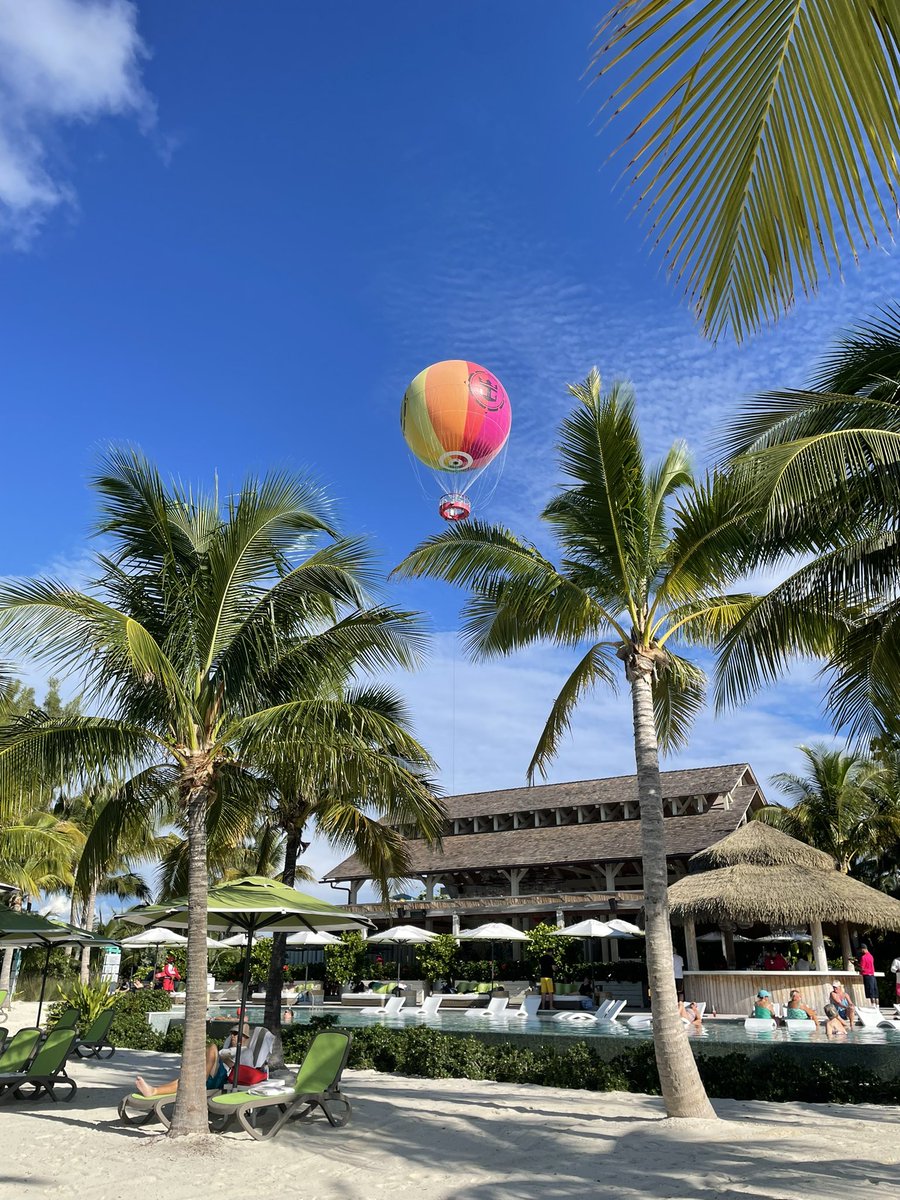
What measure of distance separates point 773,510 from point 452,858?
2613 cm

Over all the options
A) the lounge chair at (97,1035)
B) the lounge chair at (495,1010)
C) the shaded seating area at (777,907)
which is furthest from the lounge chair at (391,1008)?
the lounge chair at (97,1035)

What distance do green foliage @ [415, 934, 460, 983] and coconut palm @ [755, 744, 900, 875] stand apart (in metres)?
13.1

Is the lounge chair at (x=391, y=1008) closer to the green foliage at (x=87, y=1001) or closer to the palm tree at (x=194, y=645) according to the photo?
the green foliage at (x=87, y=1001)

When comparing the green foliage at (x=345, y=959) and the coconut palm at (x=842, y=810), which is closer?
the green foliage at (x=345, y=959)

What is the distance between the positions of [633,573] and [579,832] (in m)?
21.0

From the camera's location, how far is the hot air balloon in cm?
1130

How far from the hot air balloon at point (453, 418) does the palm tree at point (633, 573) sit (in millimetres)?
1082

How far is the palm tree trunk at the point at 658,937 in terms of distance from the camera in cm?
901

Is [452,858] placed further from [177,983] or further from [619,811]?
[177,983]

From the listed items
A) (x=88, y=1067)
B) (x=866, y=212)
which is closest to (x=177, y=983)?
(x=88, y=1067)

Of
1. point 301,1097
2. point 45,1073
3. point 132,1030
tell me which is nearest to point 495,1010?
point 132,1030

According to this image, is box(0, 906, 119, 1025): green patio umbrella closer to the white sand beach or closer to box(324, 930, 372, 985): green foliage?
the white sand beach

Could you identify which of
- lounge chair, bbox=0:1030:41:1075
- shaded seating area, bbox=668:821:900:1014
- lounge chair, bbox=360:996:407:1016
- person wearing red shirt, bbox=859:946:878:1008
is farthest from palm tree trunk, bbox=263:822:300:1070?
person wearing red shirt, bbox=859:946:878:1008

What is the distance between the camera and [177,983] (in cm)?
3086
